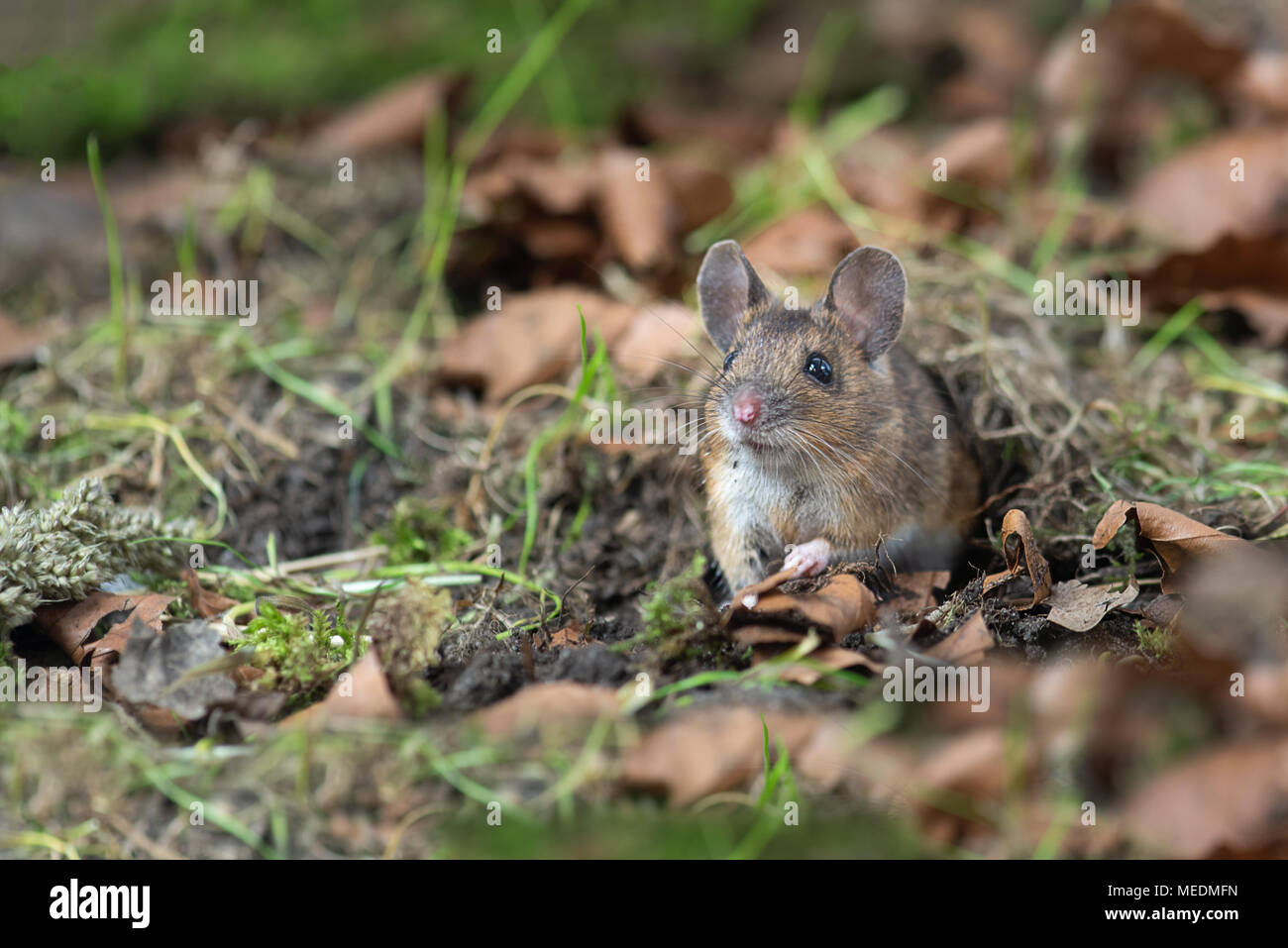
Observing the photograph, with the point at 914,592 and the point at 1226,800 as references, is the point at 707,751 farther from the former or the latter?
the point at 914,592

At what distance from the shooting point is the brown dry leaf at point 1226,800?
2.99 metres

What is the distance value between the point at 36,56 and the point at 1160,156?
24.8ft

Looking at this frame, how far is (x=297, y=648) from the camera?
402 cm

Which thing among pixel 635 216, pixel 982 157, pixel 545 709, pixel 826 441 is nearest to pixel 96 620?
pixel 545 709

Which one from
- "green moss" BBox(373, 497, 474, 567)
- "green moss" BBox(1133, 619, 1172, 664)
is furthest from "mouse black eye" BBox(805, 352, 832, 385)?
"green moss" BBox(373, 497, 474, 567)

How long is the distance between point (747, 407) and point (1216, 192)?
3926 millimetres

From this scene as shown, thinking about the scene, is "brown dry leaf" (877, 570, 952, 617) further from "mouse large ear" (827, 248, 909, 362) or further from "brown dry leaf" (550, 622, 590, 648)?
"brown dry leaf" (550, 622, 590, 648)

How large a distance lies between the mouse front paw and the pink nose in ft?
1.87

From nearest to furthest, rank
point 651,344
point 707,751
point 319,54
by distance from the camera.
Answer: point 707,751
point 651,344
point 319,54

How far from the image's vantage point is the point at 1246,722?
9.95 feet

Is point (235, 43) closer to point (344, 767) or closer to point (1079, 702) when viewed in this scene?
point (344, 767)

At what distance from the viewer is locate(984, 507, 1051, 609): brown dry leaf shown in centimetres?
438
